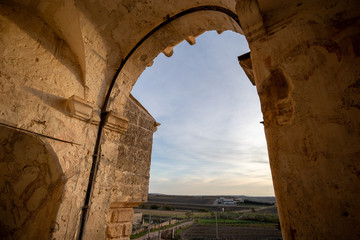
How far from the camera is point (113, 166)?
248 cm

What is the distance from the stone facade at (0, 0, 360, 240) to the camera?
87 cm

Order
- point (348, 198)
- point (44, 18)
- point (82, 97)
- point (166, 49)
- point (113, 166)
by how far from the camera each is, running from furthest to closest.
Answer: point (166, 49)
point (113, 166)
point (82, 97)
point (44, 18)
point (348, 198)

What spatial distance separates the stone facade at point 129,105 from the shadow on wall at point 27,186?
0.04ft

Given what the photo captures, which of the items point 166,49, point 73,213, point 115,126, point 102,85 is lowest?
point 73,213

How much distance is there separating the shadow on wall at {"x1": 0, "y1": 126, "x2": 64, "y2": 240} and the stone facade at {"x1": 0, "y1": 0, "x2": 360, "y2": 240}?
0.04 ft

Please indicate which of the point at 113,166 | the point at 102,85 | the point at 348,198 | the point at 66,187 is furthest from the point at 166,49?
the point at 348,198

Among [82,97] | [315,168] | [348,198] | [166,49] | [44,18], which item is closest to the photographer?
[348,198]

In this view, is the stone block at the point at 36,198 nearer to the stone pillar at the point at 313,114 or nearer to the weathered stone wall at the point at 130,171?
the weathered stone wall at the point at 130,171

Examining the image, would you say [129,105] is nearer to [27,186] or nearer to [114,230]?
[27,186]

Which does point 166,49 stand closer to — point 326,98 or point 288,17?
point 288,17

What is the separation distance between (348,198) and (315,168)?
0.16 metres

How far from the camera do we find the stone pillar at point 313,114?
2.65 ft

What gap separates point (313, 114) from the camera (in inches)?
37.2

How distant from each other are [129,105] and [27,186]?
73.3 inches
